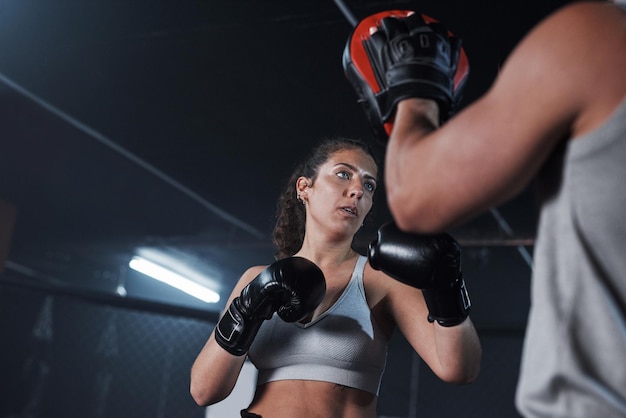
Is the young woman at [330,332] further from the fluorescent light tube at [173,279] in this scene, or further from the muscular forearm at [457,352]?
the fluorescent light tube at [173,279]

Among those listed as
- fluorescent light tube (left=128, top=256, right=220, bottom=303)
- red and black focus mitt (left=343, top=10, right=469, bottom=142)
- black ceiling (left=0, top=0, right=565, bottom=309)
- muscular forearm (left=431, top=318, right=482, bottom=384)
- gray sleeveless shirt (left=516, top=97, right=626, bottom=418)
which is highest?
fluorescent light tube (left=128, top=256, right=220, bottom=303)

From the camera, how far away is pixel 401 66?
3.44 ft

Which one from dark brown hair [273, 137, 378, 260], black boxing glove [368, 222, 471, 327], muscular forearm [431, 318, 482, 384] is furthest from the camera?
dark brown hair [273, 137, 378, 260]

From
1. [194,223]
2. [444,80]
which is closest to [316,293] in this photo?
[444,80]

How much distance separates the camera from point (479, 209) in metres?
0.89

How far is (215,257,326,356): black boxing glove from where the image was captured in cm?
171

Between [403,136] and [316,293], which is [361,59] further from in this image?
[316,293]

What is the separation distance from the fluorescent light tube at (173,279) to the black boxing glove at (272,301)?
6415 mm

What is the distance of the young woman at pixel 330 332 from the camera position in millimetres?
1638

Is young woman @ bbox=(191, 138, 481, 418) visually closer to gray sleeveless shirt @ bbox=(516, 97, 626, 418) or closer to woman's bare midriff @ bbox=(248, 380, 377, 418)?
woman's bare midriff @ bbox=(248, 380, 377, 418)

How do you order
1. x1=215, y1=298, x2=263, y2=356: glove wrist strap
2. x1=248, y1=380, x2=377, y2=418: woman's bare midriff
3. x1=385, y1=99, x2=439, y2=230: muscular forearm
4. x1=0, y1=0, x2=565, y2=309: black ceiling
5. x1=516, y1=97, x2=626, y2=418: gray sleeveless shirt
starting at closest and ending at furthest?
1. x1=516, y1=97, x2=626, y2=418: gray sleeveless shirt
2. x1=385, y1=99, x2=439, y2=230: muscular forearm
3. x1=248, y1=380, x2=377, y2=418: woman's bare midriff
4. x1=215, y1=298, x2=263, y2=356: glove wrist strap
5. x1=0, y1=0, x2=565, y2=309: black ceiling

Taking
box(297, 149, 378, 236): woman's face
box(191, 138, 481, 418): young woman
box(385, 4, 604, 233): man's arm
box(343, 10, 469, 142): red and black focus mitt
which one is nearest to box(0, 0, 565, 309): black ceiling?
box(297, 149, 378, 236): woman's face

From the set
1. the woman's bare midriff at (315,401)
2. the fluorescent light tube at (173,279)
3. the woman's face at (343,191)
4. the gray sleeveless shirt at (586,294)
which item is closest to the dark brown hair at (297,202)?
the woman's face at (343,191)

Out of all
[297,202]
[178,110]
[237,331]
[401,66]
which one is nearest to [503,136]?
[401,66]
